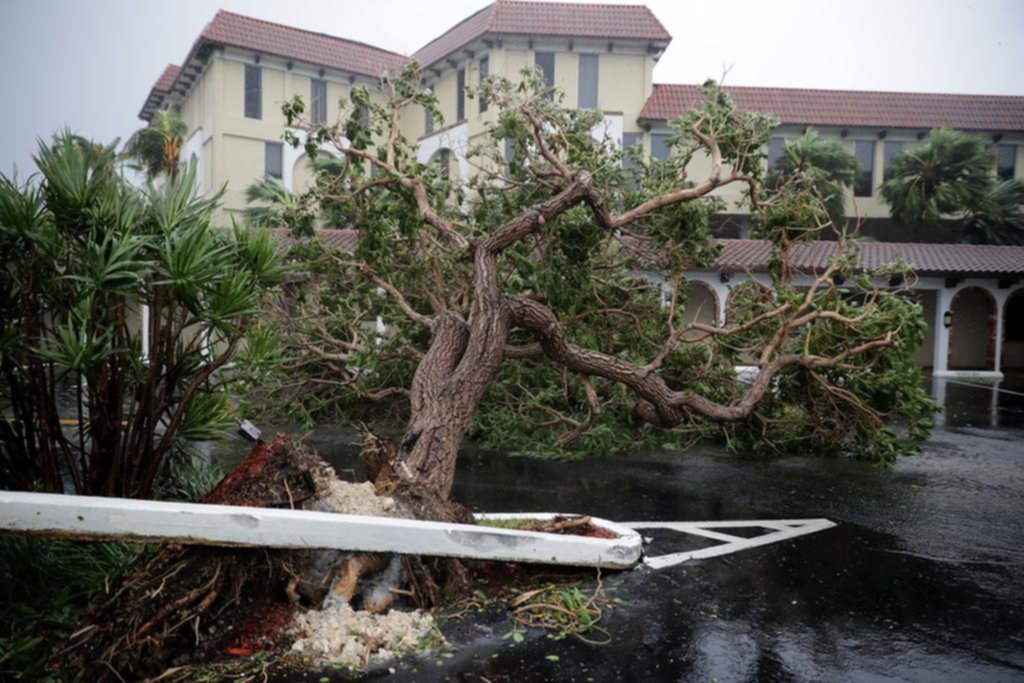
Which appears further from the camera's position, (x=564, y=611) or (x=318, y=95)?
(x=318, y=95)

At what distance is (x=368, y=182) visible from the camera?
9.78m

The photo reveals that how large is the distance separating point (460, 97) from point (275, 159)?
7419 millimetres

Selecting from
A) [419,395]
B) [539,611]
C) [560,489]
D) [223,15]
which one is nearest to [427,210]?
[419,395]

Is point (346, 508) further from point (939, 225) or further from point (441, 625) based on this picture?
point (939, 225)

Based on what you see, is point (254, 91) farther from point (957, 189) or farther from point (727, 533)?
point (727, 533)

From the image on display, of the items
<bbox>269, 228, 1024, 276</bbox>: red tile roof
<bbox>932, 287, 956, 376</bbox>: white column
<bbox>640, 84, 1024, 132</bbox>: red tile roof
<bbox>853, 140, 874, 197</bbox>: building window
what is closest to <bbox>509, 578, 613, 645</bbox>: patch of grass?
<bbox>269, 228, 1024, 276</bbox>: red tile roof

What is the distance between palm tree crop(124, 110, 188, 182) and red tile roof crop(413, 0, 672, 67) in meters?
9.85

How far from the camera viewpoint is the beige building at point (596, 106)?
85.9 ft

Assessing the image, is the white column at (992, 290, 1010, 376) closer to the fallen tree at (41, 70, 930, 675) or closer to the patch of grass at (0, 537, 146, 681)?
the fallen tree at (41, 70, 930, 675)

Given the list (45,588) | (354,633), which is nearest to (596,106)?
(354,633)

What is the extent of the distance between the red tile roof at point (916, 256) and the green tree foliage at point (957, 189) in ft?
7.21

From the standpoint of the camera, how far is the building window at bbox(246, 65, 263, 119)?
29062mm

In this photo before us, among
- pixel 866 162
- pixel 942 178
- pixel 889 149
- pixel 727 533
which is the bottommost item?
pixel 727 533

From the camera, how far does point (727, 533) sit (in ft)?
21.0
